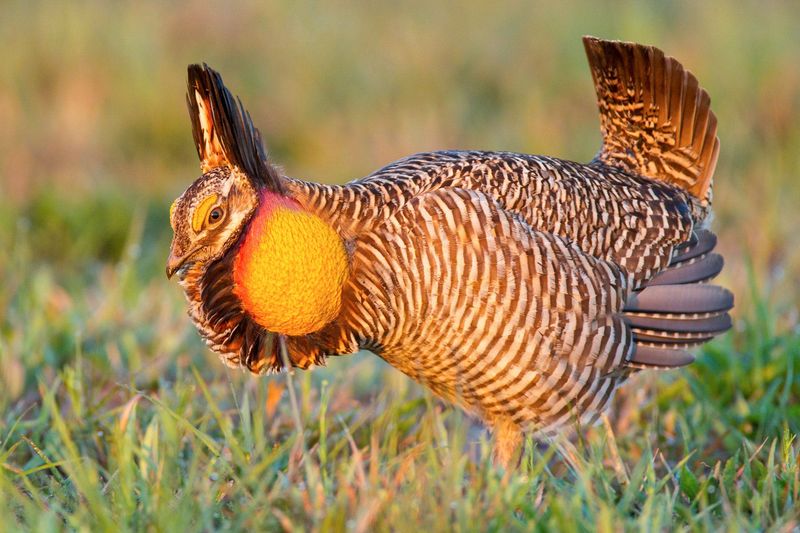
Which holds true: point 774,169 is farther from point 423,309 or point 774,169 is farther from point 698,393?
point 423,309

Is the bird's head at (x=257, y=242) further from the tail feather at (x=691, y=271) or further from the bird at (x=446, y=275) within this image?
the tail feather at (x=691, y=271)

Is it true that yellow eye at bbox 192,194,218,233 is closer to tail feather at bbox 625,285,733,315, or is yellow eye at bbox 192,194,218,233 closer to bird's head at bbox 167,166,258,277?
bird's head at bbox 167,166,258,277

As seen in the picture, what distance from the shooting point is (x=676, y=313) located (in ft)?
11.9

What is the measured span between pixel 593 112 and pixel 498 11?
2229 mm

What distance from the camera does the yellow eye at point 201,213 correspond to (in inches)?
118

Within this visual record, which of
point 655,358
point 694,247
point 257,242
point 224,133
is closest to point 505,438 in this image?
point 655,358

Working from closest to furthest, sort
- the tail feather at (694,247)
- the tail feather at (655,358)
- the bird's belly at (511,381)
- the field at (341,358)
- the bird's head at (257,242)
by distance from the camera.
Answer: the field at (341,358) → the bird's head at (257,242) → the bird's belly at (511,381) → the tail feather at (655,358) → the tail feather at (694,247)

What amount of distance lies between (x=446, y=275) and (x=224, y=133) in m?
0.75

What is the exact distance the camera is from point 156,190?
7137 millimetres

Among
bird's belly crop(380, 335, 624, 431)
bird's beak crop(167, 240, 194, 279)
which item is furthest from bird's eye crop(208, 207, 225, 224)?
bird's belly crop(380, 335, 624, 431)

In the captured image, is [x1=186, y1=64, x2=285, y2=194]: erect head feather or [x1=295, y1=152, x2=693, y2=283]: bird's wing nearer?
[x1=186, y1=64, x2=285, y2=194]: erect head feather

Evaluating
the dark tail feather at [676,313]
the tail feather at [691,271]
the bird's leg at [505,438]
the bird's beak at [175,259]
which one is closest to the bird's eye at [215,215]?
the bird's beak at [175,259]

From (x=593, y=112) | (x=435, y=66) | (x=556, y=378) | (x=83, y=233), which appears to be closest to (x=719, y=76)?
(x=593, y=112)

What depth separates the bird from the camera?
3.15m
